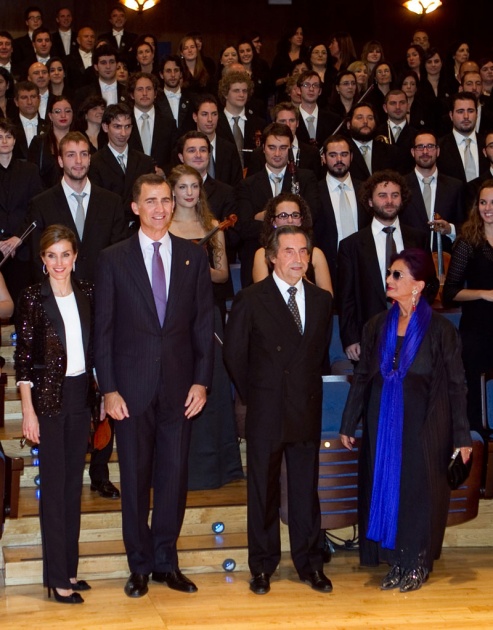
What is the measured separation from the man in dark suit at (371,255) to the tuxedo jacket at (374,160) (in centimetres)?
129

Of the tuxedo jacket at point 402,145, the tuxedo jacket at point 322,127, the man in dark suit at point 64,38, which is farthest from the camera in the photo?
the man in dark suit at point 64,38

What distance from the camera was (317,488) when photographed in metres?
4.80

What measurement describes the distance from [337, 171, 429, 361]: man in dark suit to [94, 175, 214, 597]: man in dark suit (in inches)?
47.8

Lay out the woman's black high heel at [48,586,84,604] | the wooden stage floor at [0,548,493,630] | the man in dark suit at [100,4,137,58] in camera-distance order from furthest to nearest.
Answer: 1. the man in dark suit at [100,4,137,58]
2. the woman's black high heel at [48,586,84,604]
3. the wooden stage floor at [0,548,493,630]

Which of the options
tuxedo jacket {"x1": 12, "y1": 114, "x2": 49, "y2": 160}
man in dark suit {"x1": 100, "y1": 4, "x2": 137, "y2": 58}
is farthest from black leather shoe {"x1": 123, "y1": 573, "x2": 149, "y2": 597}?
man in dark suit {"x1": 100, "y1": 4, "x2": 137, "y2": 58}

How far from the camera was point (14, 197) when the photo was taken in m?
6.48

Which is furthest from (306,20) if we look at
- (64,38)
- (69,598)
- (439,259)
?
(69,598)

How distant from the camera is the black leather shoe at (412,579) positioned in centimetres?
465

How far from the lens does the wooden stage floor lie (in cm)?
430

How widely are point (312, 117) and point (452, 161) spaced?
1.22m

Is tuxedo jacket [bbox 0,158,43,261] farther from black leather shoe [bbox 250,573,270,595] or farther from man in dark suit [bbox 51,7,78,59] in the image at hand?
man in dark suit [bbox 51,7,78,59]

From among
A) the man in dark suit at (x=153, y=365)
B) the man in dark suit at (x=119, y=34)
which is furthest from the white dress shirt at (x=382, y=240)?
the man in dark suit at (x=119, y=34)

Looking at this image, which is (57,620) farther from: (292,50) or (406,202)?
(292,50)

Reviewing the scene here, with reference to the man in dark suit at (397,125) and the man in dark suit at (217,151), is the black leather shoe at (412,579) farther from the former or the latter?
the man in dark suit at (397,125)
